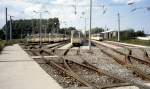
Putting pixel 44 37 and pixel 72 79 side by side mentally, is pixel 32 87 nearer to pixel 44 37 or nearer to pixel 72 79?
pixel 72 79

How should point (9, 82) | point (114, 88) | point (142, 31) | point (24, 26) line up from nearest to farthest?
1. point (114, 88)
2. point (9, 82)
3. point (142, 31)
4. point (24, 26)

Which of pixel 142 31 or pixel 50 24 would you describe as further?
pixel 50 24

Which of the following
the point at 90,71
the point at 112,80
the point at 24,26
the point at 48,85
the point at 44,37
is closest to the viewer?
the point at 48,85

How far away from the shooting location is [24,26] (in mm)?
132250

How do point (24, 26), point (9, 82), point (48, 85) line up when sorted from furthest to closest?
point (24, 26) < point (9, 82) < point (48, 85)

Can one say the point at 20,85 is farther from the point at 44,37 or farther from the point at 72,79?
the point at 44,37

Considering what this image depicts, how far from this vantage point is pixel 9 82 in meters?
10.8

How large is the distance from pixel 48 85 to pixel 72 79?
2.75 meters

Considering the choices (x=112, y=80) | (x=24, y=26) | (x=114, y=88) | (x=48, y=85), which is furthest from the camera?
(x=24, y=26)

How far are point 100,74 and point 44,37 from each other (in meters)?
57.4

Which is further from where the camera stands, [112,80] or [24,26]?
[24,26]

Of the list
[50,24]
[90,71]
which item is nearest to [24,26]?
[50,24]

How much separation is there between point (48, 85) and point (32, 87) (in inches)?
20.8

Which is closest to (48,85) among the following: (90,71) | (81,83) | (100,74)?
(81,83)
